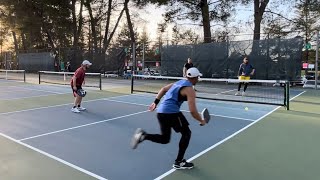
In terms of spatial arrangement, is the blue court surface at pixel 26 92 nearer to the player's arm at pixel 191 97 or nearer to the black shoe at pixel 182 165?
the black shoe at pixel 182 165

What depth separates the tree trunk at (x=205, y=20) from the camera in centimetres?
2353

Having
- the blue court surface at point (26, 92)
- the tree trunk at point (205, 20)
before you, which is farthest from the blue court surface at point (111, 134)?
the tree trunk at point (205, 20)

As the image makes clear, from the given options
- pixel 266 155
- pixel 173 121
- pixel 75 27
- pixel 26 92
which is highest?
pixel 75 27

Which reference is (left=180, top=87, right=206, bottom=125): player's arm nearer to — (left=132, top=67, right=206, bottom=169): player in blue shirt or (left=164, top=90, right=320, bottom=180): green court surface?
(left=132, top=67, right=206, bottom=169): player in blue shirt

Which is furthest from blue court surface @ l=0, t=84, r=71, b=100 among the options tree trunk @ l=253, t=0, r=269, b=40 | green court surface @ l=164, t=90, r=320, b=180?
tree trunk @ l=253, t=0, r=269, b=40

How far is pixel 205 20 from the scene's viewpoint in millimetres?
23781

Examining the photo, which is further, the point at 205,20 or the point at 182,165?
the point at 205,20

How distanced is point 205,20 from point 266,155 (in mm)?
19082

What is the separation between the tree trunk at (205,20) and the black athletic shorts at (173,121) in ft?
62.4

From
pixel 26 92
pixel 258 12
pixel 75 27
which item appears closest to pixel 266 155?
pixel 26 92

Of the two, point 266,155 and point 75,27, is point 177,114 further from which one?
point 75,27

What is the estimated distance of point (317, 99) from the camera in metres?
13.0

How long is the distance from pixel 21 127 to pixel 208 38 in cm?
1747

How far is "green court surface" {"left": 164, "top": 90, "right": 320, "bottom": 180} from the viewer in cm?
471
